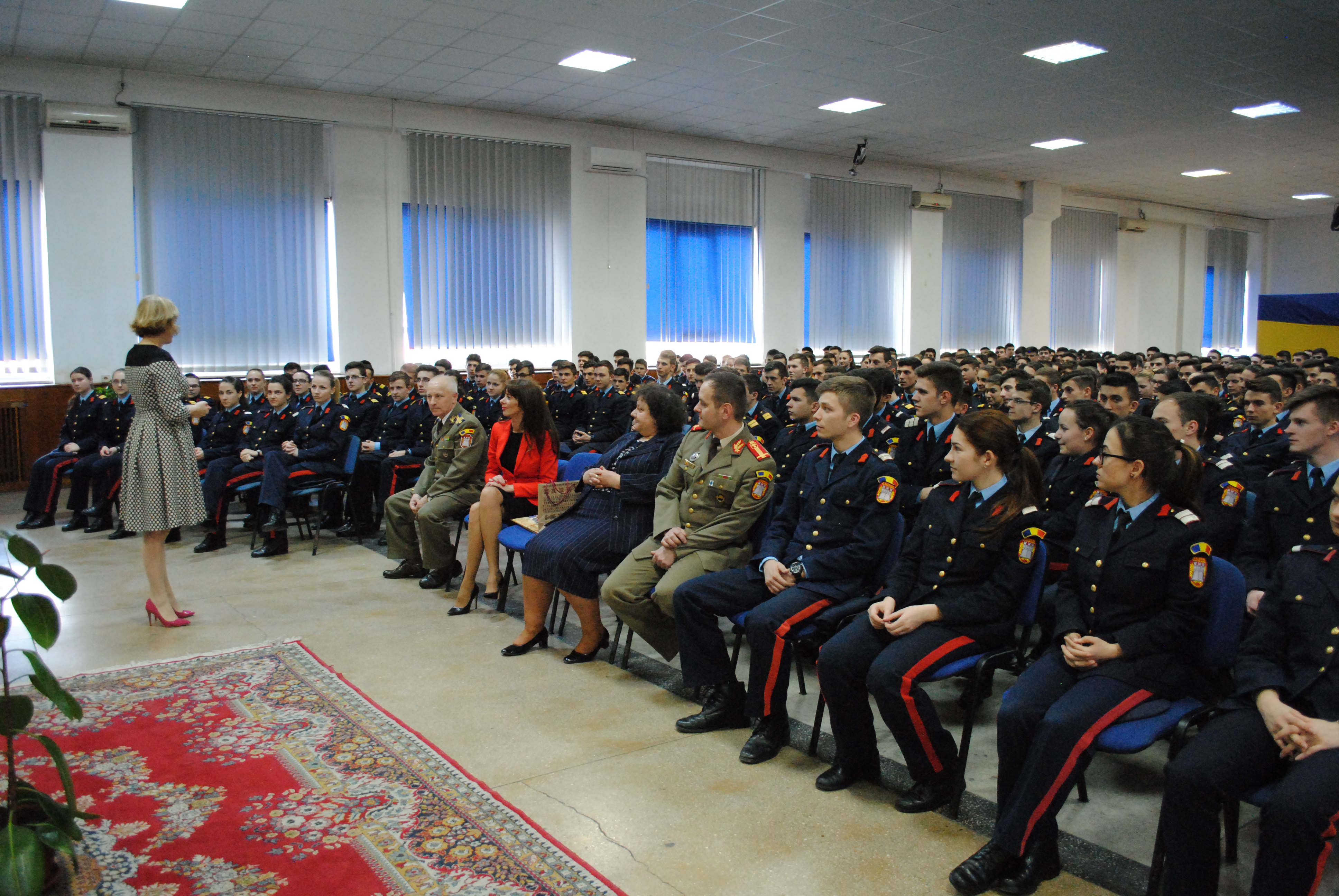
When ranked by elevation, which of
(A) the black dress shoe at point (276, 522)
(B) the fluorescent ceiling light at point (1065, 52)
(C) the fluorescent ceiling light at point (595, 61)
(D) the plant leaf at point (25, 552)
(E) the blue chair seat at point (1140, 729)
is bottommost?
(A) the black dress shoe at point (276, 522)

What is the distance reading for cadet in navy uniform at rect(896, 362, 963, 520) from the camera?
15.3 feet

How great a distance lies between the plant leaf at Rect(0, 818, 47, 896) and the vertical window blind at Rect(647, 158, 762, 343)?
10.3 m

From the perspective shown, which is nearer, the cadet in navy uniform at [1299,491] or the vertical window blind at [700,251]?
the cadet in navy uniform at [1299,491]

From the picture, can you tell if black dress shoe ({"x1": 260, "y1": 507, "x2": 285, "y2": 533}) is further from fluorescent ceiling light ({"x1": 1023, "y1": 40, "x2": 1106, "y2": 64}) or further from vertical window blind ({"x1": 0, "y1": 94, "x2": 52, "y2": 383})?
fluorescent ceiling light ({"x1": 1023, "y1": 40, "x2": 1106, "y2": 64})

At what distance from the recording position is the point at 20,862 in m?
1.89

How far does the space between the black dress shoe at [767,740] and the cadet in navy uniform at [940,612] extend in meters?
0.25

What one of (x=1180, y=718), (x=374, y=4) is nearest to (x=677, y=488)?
(x=1180, y=718)

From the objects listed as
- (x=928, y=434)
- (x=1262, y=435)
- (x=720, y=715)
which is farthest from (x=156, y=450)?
(x=1262, y=435)

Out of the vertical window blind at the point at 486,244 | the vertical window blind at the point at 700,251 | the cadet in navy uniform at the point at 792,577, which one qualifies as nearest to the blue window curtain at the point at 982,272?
the vertical window blind at the point at 700,251

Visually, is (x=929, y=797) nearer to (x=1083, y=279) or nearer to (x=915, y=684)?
(x=915, y=684)

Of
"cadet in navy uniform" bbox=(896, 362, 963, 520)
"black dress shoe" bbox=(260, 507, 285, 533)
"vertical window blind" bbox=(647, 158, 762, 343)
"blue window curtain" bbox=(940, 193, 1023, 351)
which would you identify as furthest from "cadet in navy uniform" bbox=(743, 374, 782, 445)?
"blue window curtain" bbox=(940, 193, 1023, 351)

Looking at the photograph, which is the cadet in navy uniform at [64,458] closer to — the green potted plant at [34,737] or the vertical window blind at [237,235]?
the vertical window blind at [237,235]

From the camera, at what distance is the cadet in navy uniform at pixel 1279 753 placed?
1.91 meters

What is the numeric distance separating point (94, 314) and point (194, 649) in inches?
229
